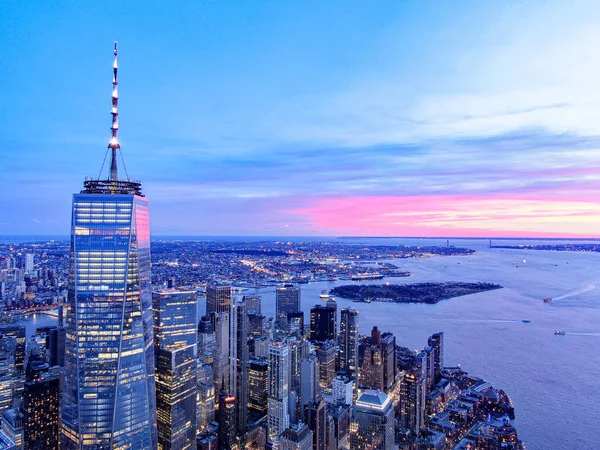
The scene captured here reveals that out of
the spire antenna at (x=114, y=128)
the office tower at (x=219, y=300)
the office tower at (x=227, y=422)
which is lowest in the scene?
the office tower at (x=227, y=422)

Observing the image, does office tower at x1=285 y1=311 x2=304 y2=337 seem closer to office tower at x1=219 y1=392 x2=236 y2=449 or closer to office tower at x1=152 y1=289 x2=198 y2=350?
office tower at x1=152 y1=289 x2=198 y2=350

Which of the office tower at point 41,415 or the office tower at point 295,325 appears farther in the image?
the office tower at point 295,325

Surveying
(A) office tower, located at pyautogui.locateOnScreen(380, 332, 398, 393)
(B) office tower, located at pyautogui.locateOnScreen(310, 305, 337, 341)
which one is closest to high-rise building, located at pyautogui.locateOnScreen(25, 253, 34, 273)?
(B) office tower, located at pyautogui.locateOnScreen(310, 305, 337, 341)

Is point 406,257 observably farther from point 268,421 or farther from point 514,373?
point 268,421

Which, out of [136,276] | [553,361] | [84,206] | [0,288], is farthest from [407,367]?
[0,288]

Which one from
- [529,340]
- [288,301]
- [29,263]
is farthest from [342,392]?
[29,263]

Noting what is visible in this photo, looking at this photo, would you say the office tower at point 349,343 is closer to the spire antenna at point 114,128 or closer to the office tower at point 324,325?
the office tower at point 324,325

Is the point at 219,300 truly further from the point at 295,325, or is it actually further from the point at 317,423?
the point at 317,423

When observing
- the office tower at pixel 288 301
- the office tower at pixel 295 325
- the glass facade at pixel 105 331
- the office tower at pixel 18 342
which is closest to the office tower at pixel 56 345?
the office tower at pixel 18 342
